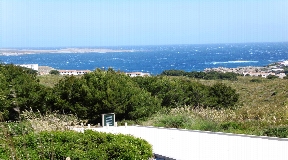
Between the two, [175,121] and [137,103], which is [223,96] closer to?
[137,103]

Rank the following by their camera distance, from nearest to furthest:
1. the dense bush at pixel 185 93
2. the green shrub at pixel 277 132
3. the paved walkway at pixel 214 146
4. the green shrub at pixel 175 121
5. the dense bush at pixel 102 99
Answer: the paved walkway at pixel 214 146 → the green shrub at pixel 277 132 → the green shrub at pixel 175 121 → the dense bush at pixel 102 99 → the dense bush at pixel 185 93

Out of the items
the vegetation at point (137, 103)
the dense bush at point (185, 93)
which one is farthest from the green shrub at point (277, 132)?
the dense bush at point (185, 93)

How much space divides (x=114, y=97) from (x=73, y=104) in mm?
1488

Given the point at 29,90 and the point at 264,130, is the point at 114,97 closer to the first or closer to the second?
the point at 29,90

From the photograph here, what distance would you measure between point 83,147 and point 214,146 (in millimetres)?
2779

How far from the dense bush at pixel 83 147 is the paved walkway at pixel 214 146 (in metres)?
0.77

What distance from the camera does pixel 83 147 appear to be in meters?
7.30

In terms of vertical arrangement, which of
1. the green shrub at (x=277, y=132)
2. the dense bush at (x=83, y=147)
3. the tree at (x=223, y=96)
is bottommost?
the tree at (x=223, y=96)

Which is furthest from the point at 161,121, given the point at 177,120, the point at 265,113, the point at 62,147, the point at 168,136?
the point at 62,147

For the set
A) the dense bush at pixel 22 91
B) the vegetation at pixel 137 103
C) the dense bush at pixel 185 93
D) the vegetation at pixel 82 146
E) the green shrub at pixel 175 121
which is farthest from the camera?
the dense bush at pixel 185 93

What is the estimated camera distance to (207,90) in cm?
2020

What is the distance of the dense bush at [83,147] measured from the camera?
22.9ft

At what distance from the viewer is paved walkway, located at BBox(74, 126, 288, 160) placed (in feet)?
24.7

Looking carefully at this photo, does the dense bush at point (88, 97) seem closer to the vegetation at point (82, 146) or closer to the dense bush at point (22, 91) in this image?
the dense bush at point (22, 91)
